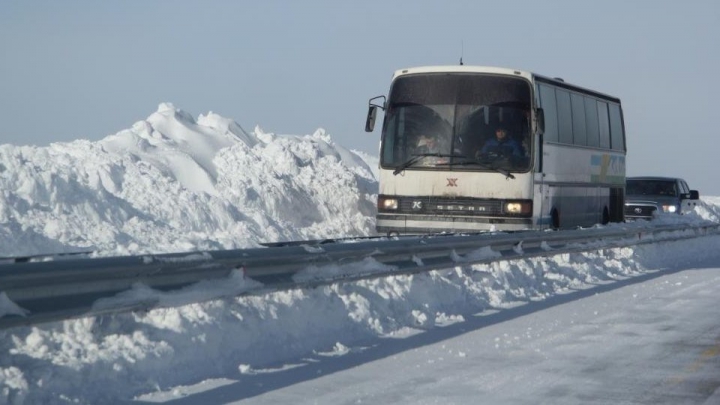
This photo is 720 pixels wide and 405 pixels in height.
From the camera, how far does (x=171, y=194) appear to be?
28562mm

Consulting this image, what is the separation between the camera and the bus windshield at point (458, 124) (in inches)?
840

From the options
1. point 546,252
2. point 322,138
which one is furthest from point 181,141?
point 546,252

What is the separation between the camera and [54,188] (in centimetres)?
2494

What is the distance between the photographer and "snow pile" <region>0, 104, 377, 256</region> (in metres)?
22.8

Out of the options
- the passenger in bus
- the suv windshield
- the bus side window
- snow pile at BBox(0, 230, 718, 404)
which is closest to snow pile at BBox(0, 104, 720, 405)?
snow pile at BBox(0, 230, 718, 404)

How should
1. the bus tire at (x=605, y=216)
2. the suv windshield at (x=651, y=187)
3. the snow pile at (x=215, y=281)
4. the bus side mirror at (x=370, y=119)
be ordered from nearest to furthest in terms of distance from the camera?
1. the snow pile at (x=215, y=281)
2. the bus side mirror at (x=370, y=119)
3. the bus tire at (x=605, y=216)
4. the suv windshield at (x=651, y=187)

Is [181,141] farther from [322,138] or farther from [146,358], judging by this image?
[146,358]

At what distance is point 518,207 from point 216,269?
12405 millimetres

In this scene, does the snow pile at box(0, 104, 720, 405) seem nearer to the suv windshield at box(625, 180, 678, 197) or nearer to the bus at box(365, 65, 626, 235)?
the bus at box(365, 65, 626, 235)

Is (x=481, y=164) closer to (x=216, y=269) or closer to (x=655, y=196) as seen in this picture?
(x=216, y=269)

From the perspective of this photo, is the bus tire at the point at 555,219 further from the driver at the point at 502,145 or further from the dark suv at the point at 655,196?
the dark suv at the point at 655,196

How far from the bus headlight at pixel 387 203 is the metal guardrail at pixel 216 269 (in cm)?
467

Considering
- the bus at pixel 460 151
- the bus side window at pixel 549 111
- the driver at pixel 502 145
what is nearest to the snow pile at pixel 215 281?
the bus at pixel 460 151

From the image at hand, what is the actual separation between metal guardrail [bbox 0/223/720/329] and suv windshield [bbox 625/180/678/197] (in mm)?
23458
